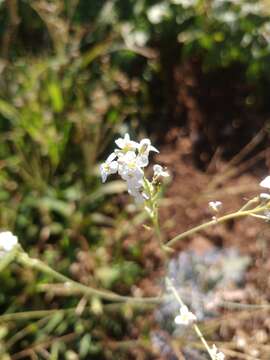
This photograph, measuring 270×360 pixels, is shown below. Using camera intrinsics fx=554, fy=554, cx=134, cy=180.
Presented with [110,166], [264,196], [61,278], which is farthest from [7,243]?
[264,196]

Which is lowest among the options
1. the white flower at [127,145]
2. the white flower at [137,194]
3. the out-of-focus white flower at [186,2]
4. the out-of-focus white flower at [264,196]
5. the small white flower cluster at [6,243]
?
the out-of-focus white flower at [264,196]

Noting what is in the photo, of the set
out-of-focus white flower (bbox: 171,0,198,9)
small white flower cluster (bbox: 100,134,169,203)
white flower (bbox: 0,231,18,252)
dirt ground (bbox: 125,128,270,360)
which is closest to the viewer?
small white flower cluster (bbox: 100,134,169,203)

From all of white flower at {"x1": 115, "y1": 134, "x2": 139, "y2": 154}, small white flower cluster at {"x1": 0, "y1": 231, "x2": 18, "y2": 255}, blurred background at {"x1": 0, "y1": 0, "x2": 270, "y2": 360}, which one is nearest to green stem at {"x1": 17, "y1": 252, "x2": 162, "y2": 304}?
small white flower cluster at {"x1": 0, "y1": 231, "x2": 18, "y2": 255}

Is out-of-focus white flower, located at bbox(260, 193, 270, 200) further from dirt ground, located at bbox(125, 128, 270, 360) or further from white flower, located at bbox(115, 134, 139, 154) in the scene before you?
dirt ground, located at bbox(125, 128, 270, 360)

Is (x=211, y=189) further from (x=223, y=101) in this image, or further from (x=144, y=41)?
(x=144, y=41)

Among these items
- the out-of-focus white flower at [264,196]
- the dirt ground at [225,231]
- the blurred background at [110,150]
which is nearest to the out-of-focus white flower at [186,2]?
the blurred background at [110,150]

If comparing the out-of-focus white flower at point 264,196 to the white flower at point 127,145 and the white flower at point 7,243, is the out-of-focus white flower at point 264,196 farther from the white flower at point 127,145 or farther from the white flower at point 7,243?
the white flower at point 7,243

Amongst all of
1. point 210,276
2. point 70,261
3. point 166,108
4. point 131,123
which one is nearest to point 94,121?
point 131,123
